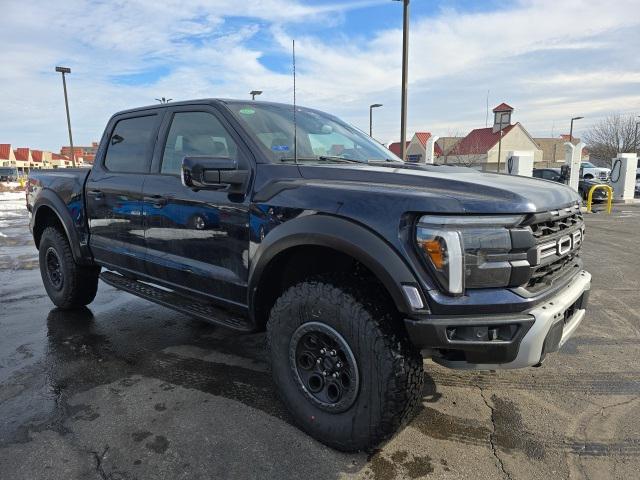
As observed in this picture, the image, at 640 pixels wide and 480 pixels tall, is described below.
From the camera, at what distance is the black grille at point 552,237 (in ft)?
7.16

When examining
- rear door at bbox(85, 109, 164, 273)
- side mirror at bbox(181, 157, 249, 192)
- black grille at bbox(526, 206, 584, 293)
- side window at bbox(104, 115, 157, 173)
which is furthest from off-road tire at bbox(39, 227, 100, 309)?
black grille at bbox(526, 206, 584, 293)

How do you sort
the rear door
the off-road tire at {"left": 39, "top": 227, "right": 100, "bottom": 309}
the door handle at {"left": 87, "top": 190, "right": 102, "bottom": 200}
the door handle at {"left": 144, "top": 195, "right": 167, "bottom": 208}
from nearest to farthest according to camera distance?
the door handle at {"left": 144, "top": 195, "right": 167, "bottom": 208}, the rear door, the door handle at {"left": 87, "top": 190, "right": 102, "bottom": 200}, the off-road tire at {"left": 39, "top": 227, "right": 100, "bottom": 309}

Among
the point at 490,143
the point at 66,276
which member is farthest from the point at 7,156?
the point at 66,276

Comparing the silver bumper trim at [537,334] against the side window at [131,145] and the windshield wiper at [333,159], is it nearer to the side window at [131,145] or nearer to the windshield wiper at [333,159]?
the windshield wiper at [333,159]

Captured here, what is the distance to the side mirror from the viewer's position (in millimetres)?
2613

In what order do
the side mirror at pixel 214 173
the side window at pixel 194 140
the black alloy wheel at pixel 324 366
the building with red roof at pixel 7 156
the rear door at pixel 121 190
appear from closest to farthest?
the black alloy wheel at pixel 324 366 → the side mirror at pixel 214 173 → the side window at pixel 194 140 → the rear door at pixel 121 190 → the building with red roof at pixel 7 156

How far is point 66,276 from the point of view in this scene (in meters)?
4.67

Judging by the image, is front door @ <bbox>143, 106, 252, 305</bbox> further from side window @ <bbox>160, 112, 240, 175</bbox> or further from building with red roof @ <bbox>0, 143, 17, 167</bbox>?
building with red roof @ <bbox>0, 143, 17, 167</bbox>

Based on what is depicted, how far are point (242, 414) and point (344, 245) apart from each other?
52.7 inches

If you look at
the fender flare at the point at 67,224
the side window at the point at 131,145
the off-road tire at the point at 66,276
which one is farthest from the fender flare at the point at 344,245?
the off-road tire at the point at 66,276

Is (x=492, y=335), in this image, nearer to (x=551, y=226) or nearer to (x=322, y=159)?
(x=551, y=226)

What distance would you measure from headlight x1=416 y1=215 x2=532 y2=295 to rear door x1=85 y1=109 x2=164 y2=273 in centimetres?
242

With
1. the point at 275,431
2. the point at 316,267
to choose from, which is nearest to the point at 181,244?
the point at 316,267

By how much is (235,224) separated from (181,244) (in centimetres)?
63
